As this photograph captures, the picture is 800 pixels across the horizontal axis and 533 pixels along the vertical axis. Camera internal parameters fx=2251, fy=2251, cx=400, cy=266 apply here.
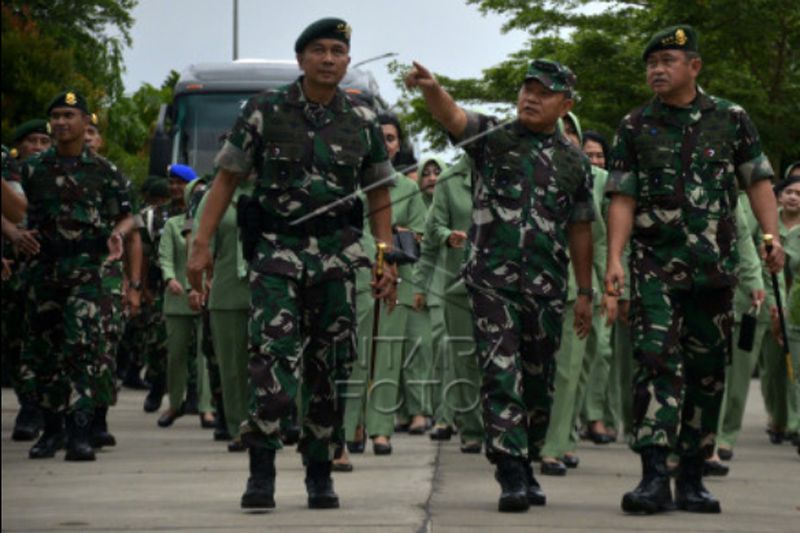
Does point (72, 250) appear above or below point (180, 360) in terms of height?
above

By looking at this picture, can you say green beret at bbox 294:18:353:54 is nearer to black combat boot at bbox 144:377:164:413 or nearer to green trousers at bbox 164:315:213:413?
green trousers at bbox 164:315:213:413

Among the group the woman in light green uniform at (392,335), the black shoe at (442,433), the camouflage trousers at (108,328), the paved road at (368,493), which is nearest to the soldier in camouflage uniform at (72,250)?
the camouflage trousers at (108,328)

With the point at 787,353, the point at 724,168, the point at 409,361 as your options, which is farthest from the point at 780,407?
the point at 724,168

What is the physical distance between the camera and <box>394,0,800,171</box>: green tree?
27.4m

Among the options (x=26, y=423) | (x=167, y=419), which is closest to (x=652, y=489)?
(x=26, y=423)

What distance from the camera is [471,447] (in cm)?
1361

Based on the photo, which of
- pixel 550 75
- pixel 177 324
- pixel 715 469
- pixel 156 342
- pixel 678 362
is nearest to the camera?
pixel 678 362

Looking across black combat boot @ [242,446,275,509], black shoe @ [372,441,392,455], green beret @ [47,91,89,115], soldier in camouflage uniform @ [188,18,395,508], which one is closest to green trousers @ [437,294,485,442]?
black shoe @ [372,441,392,455]

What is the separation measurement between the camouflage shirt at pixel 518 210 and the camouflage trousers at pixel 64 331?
340cm

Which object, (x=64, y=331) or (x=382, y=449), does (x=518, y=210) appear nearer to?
(x=382, y=449)

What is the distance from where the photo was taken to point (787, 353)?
34.5 feet

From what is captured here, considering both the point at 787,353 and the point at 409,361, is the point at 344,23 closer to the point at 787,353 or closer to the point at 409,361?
the point at 787,353

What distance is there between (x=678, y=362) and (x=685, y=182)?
2.54ft

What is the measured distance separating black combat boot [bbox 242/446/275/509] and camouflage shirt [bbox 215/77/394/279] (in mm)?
761
